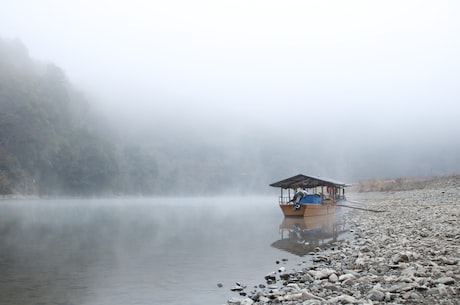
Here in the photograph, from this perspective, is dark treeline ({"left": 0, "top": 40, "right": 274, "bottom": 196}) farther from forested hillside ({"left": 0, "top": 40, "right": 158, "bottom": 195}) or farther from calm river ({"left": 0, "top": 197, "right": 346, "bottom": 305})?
calm river ({"left": 0, "top": 197, "right": 346, "bottom": 305})

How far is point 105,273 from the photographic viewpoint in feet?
49.2

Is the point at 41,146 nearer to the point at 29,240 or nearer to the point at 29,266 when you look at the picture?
the point at 29,240

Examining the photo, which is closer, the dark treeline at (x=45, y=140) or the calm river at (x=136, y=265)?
the calm river at (x=136, y=265)

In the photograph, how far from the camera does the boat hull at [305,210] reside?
42906 millimetres

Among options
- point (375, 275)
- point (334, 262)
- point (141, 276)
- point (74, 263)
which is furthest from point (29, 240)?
point (375, 275)

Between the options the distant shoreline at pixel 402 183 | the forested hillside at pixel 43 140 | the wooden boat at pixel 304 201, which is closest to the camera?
the wooden boat at pixel 304 201

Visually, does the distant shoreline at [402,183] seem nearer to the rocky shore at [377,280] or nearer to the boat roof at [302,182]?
the boat roof at [302,182]

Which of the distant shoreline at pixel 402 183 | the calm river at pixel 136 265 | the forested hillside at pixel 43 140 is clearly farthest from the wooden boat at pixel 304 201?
the forested hillside at pixel 43 140

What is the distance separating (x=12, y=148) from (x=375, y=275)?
A: 110693mm

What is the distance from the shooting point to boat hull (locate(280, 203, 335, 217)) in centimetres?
4291

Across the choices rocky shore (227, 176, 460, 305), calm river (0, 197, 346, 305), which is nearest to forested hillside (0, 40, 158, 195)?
calm river (0, 197, 346, 305)

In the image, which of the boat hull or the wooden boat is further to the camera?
the wooden boat

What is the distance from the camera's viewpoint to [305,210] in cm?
4281

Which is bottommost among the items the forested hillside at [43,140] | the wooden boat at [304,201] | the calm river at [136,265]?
the calm river at [136,265]
